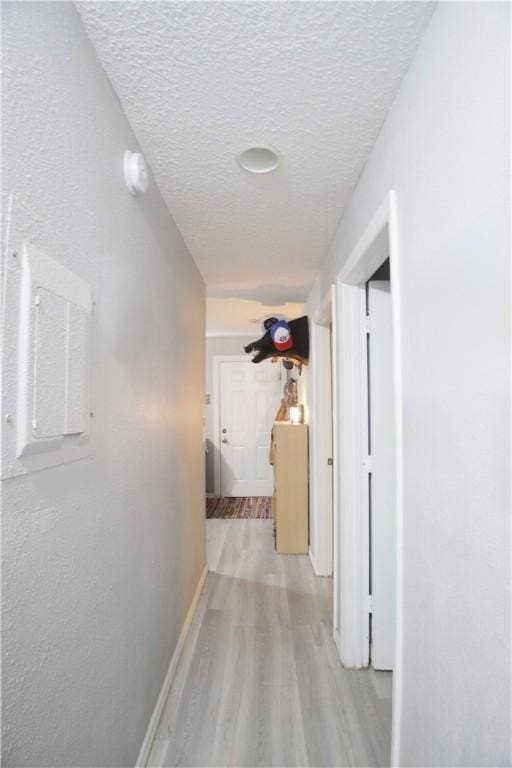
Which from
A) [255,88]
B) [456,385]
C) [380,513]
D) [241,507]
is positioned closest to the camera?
[456,385]

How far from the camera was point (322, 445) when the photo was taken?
3.15 metres

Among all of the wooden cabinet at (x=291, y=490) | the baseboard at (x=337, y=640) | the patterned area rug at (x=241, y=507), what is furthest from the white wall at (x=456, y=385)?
the patterned area rug at (x=241, y=507)

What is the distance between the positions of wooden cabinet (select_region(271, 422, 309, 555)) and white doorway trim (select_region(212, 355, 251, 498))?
211 cm

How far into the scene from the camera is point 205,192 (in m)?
1.81

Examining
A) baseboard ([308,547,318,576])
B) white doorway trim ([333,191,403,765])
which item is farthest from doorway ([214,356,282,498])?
white doorway trim ([333,191,403,765])

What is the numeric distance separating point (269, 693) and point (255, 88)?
2449 mm

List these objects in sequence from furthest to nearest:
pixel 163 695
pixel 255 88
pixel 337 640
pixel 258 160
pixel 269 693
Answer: pixel 337 640 → pixel 269 693 → pixel 163 695 → pixel 258 160 → pixel 255 88

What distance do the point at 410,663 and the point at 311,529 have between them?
2.47 meters

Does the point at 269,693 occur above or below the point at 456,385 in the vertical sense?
below

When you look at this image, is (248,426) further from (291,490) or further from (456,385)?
(456,385)

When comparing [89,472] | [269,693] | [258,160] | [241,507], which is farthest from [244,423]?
[89,472]

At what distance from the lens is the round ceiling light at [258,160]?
152 cm

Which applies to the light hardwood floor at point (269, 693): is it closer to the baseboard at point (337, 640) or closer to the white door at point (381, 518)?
the baseboard at point (337, 640)

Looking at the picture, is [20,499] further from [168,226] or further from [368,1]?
[168,226]
